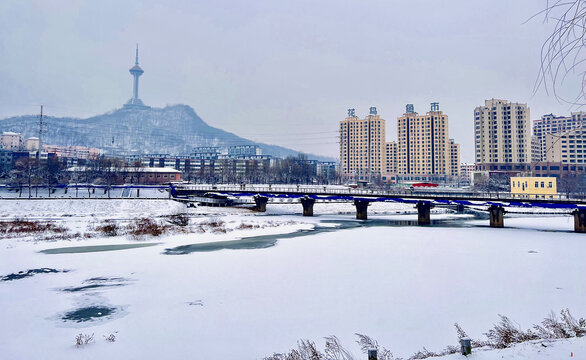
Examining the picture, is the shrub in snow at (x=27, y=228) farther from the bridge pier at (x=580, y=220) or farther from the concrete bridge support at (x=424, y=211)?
the bridge pier at (x=580, y=220)

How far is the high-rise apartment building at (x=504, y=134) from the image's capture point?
500 ft

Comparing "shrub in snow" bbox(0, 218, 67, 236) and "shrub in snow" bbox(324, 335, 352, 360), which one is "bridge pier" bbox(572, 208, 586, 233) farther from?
"shrub in snow" bbox(0, 218, 67, 236)

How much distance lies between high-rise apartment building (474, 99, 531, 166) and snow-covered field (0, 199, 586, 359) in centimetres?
13876

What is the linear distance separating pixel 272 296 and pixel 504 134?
16991cm

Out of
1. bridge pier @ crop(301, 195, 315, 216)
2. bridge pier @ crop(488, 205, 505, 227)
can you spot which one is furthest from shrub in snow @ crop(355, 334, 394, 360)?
bridge pier @ crop(301, 195, 315, 216)

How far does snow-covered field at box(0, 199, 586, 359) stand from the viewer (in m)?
12.1

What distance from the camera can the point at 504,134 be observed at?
509 ft

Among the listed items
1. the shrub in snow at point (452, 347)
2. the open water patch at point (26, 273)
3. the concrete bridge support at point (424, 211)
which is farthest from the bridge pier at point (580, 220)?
the open water patch at point (26, 273)

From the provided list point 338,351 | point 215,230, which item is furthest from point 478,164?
point 338,351

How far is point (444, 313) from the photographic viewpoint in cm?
1506

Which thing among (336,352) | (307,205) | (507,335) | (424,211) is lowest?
(336,352)

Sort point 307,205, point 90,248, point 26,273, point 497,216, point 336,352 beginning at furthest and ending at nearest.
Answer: point 307,205
point 497,216
point 90,248
point 26,273
point 336,352

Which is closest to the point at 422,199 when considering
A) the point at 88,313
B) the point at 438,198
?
the point at 438,198

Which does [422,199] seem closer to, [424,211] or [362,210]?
[424,211]
